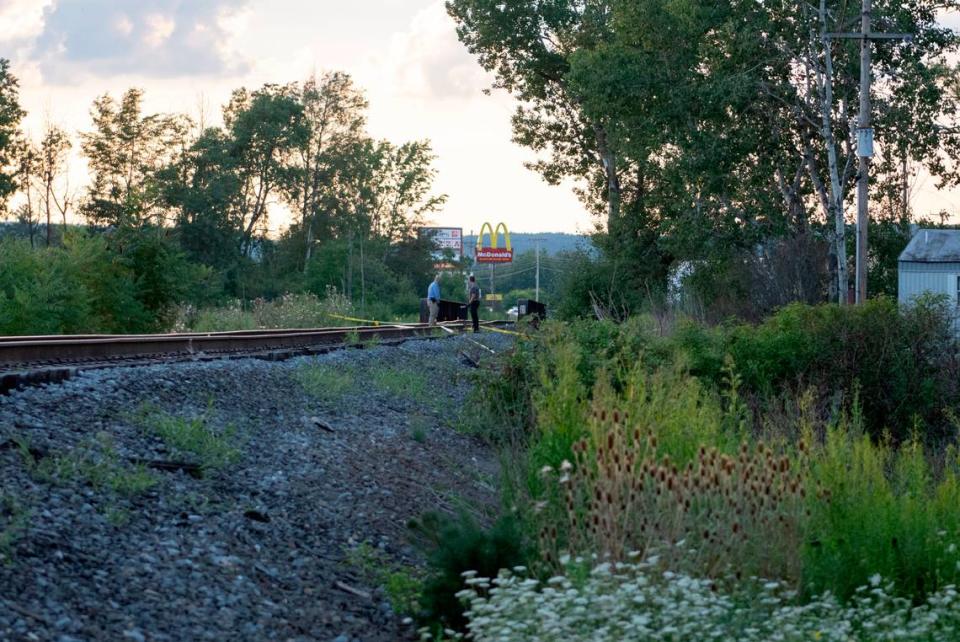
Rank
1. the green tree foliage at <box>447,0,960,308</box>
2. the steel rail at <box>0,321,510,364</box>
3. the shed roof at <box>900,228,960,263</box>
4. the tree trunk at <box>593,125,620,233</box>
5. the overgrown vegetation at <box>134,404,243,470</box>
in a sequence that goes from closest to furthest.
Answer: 1. the overgrown vegetation at <box>134,404,243,470</box>
2. the steel rail at <box>0,321,510,364</box>
3. the green tree foliage at <box>447,0,960,308</box>
4. the shed roof at <box>900,228,960,263</box>
5. the tree trunk at <box>593,125,620,233</box>

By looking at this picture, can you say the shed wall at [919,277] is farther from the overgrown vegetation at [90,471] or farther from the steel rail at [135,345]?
the overgrown vegetation at [90,471]

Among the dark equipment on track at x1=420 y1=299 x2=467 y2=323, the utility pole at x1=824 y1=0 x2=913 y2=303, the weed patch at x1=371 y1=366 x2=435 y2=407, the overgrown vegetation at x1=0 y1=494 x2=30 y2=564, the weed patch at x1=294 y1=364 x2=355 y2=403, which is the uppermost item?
the utility pole at x1=824 y1=0 x2=913 y2=303

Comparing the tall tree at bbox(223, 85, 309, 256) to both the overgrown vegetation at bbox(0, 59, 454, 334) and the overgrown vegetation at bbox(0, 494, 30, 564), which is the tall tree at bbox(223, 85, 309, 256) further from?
the overgrown vegetation at bbox(0, 494, 30, 564)

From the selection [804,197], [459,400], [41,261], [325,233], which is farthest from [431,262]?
[459,400]

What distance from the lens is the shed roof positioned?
142ft

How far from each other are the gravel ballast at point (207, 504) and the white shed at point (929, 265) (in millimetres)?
32217

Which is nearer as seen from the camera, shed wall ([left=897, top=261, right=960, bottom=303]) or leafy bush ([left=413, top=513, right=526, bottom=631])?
leafy bush ([left=413, top=513, right=526, bottom=631])

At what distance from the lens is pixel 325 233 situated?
8806 centimetres

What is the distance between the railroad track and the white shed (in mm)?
25048

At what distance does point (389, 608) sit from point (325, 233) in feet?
267

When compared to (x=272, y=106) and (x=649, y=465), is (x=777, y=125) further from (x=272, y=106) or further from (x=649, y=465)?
(x=272, y=106)

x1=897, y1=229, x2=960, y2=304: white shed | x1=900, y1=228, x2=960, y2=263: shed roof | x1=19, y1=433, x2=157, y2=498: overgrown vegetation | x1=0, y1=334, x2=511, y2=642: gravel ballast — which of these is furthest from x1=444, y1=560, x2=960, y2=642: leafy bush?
x1=900, y1=228, x2=960, y2=263: shed roof

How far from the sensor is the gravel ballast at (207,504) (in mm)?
6621

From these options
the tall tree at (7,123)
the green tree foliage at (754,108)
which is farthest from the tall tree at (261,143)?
the green tree foliage at (754,108)
